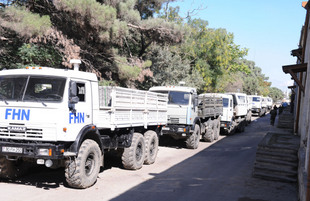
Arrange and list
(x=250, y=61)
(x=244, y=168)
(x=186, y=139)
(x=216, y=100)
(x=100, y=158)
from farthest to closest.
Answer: (x=250, y=61), (x=216, y=100), (x=186, y=139), (x=244, y=168), (x=100, y=158)

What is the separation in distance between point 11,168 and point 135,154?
3.33 metres

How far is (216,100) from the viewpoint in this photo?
16.5 m

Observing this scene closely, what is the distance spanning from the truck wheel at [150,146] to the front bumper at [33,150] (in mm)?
3945

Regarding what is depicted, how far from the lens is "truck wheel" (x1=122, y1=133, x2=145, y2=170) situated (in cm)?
848

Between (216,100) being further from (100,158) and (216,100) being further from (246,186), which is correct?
(100,158)

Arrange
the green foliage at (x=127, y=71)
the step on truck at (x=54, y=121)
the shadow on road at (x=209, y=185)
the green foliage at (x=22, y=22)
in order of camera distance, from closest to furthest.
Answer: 1. the step on truck at (x=54, y=121)
2. the shadow on road at (x=209, y=185)
3. the green foliage at (x=22, y=22)
4. the green foliage at (x=127, y=71)

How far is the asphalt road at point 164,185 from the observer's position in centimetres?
615

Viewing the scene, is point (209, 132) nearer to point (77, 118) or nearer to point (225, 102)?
point (225, 102)

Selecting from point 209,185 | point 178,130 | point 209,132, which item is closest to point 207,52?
point 209,132

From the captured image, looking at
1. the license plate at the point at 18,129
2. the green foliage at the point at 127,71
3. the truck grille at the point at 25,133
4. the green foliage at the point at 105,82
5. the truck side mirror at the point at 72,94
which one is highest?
the green foliage at the point at 127,71

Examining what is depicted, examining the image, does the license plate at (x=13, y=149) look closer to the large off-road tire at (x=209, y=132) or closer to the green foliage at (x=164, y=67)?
the large off-road tire at (x=209, y=132)

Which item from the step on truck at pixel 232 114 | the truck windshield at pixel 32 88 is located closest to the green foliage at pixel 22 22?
the truck windshield at pixel 32 88

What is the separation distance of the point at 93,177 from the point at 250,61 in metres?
110

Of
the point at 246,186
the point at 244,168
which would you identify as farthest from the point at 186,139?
the point at 246,186
